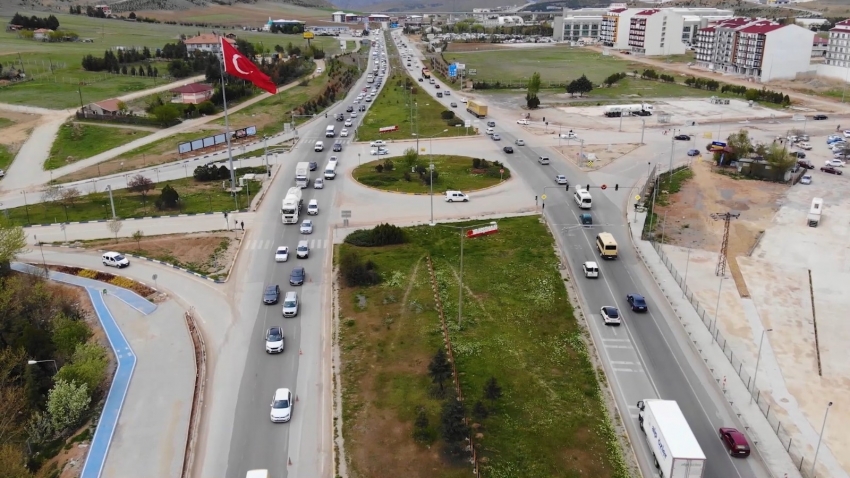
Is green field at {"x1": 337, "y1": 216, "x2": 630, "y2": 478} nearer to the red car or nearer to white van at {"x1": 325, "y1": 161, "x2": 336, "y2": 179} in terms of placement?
the red car

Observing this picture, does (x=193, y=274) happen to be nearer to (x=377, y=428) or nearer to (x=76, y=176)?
(x=377, y=428)

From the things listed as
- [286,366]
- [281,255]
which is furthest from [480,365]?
[281,255]

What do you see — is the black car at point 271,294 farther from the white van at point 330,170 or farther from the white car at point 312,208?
the white van at point 330,170

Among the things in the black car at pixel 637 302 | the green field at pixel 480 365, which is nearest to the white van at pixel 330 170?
the green field at pixel 480 365

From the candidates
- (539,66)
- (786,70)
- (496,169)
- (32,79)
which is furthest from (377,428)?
(539,66)

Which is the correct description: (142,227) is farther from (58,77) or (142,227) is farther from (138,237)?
(58,77)

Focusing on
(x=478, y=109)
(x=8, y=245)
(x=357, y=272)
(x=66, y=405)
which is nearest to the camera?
(x=66, y=405)

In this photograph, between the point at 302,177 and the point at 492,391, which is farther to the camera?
the point at 302,177

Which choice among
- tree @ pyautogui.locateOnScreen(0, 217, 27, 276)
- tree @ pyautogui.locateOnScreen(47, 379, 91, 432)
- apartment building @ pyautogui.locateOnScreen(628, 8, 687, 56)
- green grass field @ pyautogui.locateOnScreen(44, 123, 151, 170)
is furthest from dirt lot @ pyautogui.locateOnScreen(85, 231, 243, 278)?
apartment building @ pyautogui.locateOnScreen(628, 8, 687, 56)
